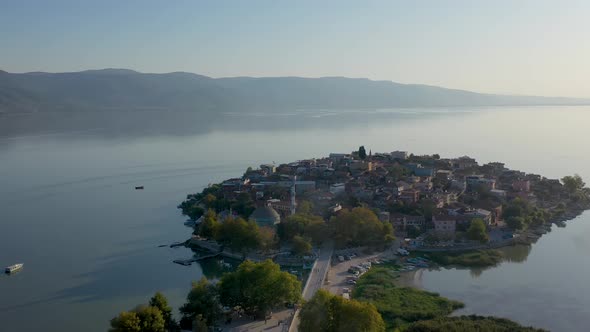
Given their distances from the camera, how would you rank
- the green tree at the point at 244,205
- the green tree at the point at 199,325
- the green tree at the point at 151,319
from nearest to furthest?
the green tree at the point at 151,319, the green tree at the point at 199,325, the green tree at the point at 244,205

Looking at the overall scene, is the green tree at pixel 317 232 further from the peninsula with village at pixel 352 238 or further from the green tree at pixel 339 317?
the green tree at pixel 339 317

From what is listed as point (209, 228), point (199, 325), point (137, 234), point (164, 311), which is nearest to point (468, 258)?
point (209, 228)

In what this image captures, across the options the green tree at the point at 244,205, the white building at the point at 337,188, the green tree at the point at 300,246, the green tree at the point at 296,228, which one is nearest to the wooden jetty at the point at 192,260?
the green tree at the point at 296,228

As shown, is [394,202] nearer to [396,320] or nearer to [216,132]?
[396,320]

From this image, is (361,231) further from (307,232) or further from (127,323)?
(127,323)

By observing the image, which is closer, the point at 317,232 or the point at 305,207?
the point at 317,232

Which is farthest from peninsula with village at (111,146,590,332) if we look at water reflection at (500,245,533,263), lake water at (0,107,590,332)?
lake water at (0,107,590,332)
